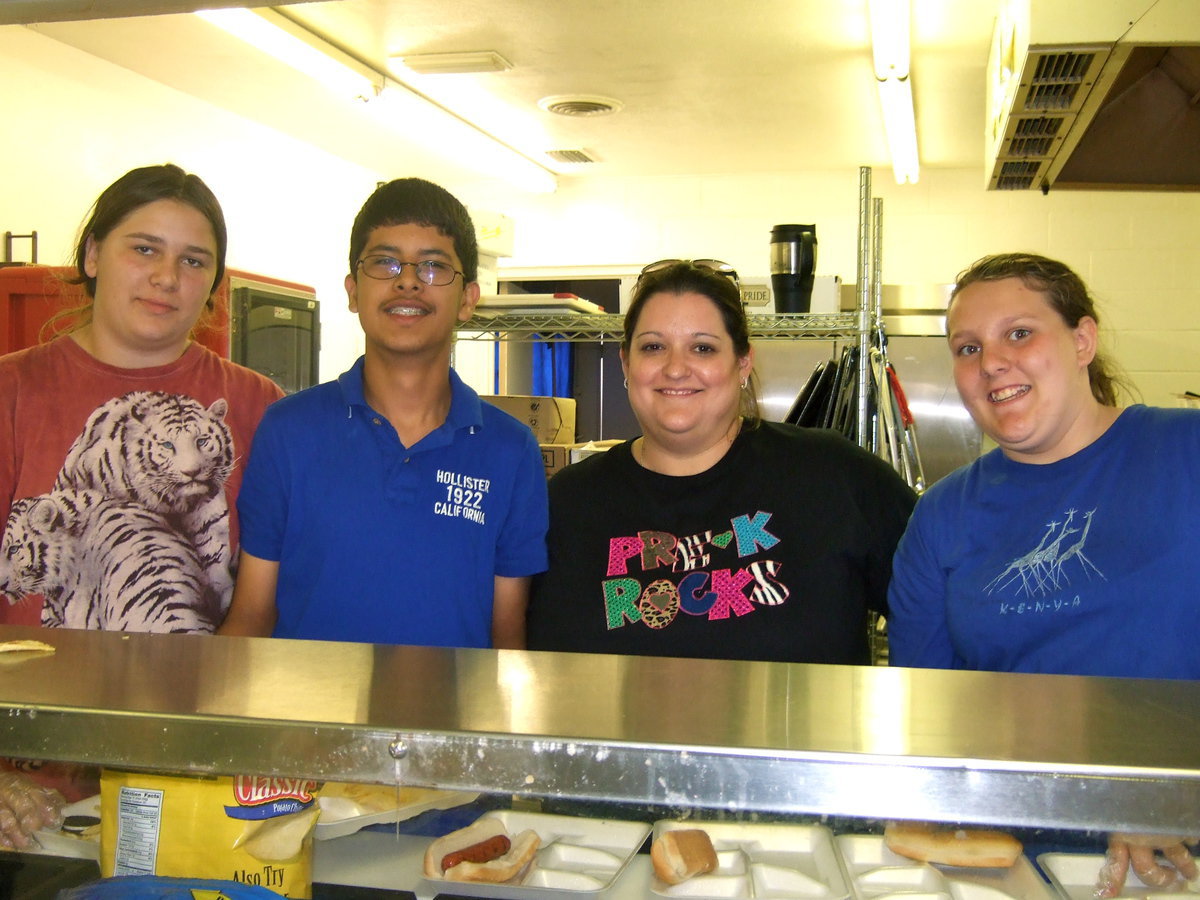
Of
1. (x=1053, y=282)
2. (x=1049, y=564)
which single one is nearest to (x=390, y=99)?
(x=1053, y=282)

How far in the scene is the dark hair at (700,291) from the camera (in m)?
1.85

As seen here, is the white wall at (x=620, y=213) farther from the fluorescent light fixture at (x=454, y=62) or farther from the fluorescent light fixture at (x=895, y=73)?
the fluorescent light fixture at (x=454, y=62)

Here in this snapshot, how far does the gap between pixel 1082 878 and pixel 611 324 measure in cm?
241

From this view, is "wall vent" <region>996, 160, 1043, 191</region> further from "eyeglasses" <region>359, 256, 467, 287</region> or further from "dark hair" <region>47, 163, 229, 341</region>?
"dark hair" <region>47, 163, 229, 341</region>

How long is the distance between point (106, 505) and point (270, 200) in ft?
17.9

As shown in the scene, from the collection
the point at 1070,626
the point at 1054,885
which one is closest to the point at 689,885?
the point at 1054,885

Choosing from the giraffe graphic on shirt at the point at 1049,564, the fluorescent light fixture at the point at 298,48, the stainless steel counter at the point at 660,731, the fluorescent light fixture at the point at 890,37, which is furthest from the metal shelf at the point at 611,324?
the stainless steel counter at the point at 660,731

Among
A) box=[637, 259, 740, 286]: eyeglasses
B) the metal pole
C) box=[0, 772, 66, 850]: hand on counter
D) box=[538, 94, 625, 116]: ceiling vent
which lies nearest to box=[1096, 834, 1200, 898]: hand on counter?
box=[0, 772, 66, 850]: hand on counter

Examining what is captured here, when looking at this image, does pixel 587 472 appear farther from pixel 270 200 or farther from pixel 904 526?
pixel 270 200

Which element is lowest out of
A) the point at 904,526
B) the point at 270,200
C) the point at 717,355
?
the point at 904,526

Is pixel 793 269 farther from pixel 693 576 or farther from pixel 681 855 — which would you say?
pixel 681 855

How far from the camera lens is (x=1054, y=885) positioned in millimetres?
760

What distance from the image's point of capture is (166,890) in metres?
0.83

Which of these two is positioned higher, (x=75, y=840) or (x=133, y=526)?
(x=133, y=526)
